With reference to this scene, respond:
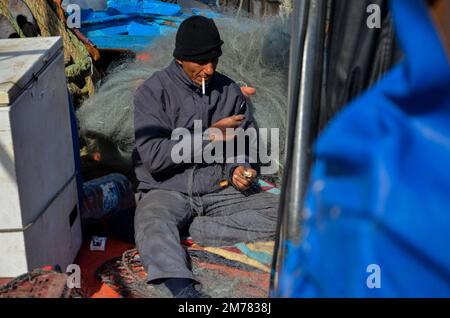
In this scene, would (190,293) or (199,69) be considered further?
(199,69)

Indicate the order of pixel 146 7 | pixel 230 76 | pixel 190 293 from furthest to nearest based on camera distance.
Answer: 1. pixel 146 7
2. pixel 230 76
3. pixel 190 293

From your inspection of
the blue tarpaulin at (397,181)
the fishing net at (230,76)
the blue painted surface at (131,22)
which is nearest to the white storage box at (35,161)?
the fishing net at (230,76)

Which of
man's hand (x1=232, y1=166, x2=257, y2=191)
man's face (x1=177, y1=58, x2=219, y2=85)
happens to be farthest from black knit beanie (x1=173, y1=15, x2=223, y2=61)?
man's hand (x1=232, y1=166, x2=257, y2=191)

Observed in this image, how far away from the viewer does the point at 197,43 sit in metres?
3.62

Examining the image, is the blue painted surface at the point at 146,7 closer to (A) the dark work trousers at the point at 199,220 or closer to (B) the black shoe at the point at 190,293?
(A) the dark work trousers at the point at 199,220

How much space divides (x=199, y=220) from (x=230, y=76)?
142 centimetres

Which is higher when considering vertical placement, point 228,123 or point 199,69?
point 199,69

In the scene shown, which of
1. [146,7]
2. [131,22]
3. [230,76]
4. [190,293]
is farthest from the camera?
[146,7]

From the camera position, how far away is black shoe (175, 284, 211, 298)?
2.98m

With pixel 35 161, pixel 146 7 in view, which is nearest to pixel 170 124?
Answer: pixel 35 161

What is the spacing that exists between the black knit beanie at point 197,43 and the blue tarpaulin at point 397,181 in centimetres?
265

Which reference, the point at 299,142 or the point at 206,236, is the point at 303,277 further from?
the point at 206,236

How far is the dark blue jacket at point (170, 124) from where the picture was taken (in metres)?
3.58

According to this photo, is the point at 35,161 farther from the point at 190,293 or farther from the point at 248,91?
the point at 248,91
